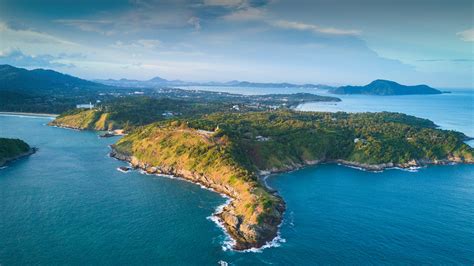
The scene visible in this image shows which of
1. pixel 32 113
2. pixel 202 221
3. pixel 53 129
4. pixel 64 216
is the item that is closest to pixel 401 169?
pixel 202 221

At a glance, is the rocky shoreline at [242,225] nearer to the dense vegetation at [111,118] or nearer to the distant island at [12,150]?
A: the distant island at [12,150]

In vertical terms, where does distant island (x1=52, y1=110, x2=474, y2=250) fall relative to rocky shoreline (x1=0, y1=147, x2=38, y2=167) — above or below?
above

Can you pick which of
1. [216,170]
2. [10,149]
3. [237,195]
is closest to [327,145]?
[216,170]

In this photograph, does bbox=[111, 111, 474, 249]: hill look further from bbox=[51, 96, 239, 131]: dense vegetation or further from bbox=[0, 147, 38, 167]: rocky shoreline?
bbox=[51, 96, 239, 131]: dense vegetation

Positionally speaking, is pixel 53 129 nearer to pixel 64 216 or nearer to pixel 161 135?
pixel 161 135

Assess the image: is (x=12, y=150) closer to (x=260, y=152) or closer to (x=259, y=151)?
(x=259, y=151)

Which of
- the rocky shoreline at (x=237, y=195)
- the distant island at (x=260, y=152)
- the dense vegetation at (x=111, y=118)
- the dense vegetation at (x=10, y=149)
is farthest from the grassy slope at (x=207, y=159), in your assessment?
the dense vegetation at (x=111, y=118)

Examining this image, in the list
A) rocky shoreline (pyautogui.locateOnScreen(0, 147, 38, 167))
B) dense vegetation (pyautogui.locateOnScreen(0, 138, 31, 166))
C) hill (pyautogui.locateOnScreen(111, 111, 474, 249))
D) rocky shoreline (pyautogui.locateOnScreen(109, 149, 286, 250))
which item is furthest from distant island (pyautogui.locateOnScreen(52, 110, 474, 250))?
dense vegetation (pyautogui.locateOnScreen(0, 138, 31, 166))
